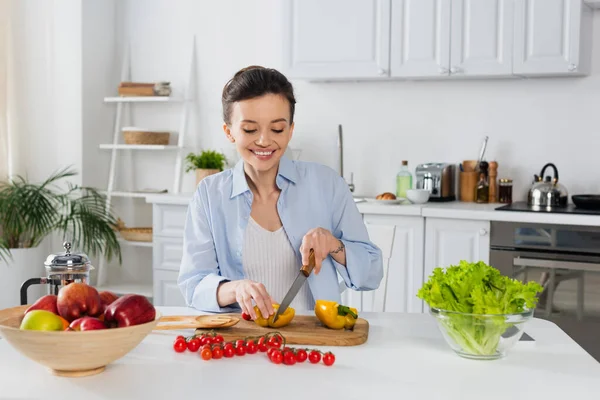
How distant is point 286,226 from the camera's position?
2.22 meters

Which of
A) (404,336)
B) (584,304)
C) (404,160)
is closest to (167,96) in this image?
(404,160)

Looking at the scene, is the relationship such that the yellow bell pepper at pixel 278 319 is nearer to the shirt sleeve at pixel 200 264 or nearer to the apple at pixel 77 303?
the shirt sleeve at pixel 200 264

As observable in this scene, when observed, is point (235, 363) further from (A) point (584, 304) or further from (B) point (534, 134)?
(B) point (534, 134)

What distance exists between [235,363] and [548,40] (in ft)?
9.19

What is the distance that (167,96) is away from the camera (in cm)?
477

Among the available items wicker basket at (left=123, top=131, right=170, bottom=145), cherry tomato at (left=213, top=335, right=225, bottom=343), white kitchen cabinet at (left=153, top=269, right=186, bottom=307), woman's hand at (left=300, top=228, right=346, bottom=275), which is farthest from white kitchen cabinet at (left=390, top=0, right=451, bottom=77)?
cherry tomato at (left=213, top=335, right=225, bottom=343)

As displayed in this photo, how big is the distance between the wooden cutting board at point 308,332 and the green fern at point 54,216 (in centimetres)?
282

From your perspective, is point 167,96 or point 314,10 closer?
point 314,10

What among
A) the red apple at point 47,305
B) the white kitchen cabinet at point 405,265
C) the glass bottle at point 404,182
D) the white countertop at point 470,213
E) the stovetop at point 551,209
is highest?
the glass bottle at point 404,182

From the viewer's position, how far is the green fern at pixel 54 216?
14.1ft

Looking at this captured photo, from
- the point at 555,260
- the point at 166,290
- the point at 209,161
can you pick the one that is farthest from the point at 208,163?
the point at 555,260

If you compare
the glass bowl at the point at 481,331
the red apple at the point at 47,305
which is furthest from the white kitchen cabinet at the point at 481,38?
the red apple at the point at 47,305

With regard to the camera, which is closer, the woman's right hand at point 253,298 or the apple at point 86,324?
the apple at point 86,324

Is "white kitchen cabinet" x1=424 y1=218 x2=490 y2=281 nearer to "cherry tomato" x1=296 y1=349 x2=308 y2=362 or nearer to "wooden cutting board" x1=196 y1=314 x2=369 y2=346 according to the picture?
"wooden cutting board" x1=196 y1=314 x2=369 y2=346
